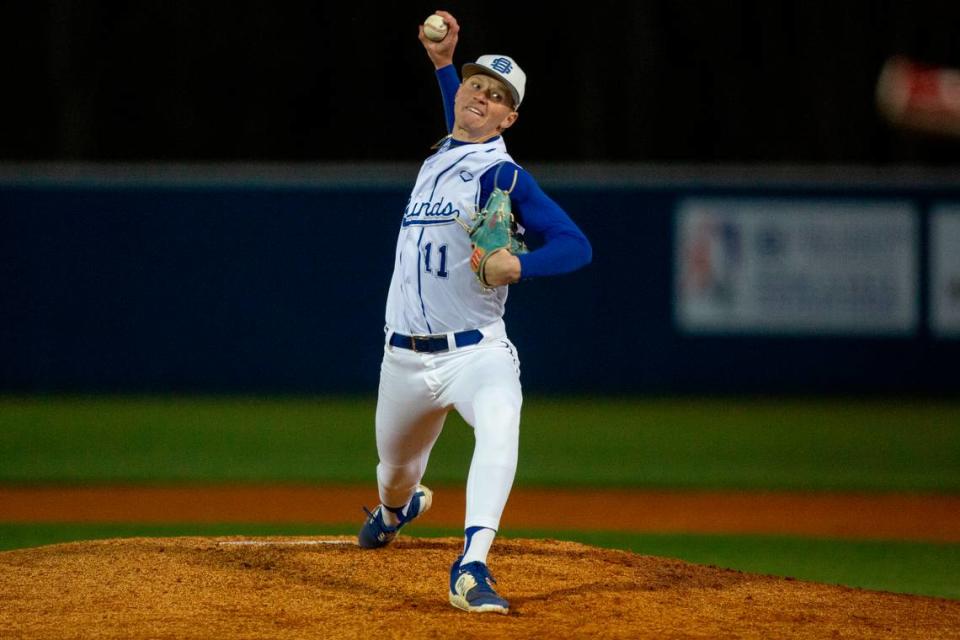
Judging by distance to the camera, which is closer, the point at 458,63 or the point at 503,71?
the point at 503,71

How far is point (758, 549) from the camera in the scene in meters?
7.23

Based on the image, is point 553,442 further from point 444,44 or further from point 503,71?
point 503,71

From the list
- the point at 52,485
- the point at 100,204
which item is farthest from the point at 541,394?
the point at 52,485

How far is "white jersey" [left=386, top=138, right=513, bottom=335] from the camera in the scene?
5020 millimetres

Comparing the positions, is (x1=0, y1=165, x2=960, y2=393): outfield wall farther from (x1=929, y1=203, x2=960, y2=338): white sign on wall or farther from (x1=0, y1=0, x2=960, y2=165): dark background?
(x1=0, y1=0, x2=960, y2=165): dark background

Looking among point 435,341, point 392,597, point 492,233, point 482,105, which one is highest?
point 482,105

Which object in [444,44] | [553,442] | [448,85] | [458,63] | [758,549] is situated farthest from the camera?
[458,63]

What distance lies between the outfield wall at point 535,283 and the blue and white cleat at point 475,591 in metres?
8.56

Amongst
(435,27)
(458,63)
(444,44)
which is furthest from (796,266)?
(435,27)

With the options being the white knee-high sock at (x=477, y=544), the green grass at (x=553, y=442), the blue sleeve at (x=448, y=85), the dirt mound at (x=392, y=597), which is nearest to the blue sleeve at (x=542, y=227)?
the blue sleeve at (x=448, y=85)

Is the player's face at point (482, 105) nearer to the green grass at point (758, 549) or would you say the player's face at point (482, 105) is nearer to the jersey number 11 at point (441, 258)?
the jersey number 11 at point (441, 258)

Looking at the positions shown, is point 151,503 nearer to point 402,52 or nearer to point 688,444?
point 688,444

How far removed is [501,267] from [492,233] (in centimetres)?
15

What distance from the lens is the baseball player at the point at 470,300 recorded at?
4781 mm
